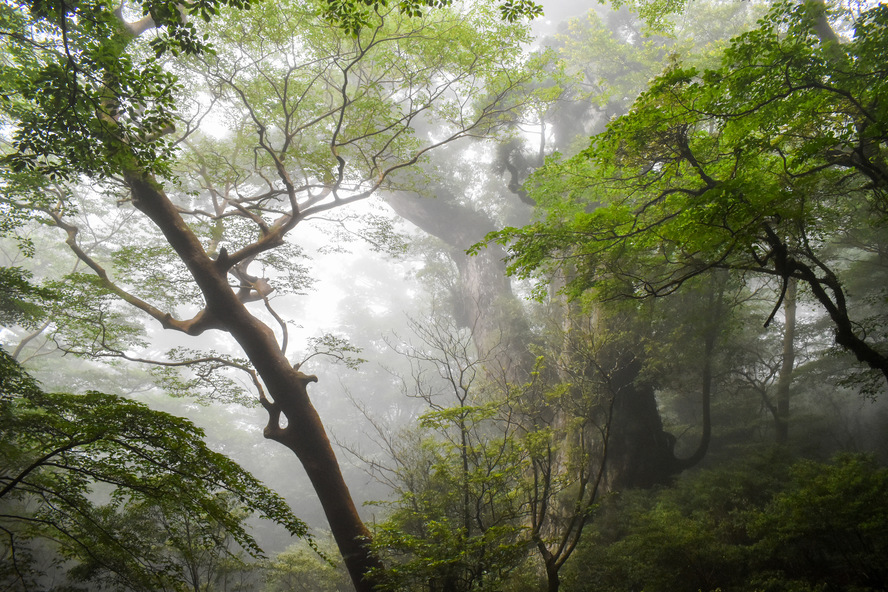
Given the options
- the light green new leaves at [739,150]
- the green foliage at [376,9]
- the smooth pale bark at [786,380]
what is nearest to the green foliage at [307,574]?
the light green new leaves at [739,150]

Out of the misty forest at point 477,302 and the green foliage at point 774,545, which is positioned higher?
the misty forest at point 477,302

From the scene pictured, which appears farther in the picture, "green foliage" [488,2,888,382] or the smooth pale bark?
the smooth pale bark

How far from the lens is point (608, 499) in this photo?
781cm

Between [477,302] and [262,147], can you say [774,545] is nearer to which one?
[477,302]

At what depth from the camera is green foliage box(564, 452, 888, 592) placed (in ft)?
11.9

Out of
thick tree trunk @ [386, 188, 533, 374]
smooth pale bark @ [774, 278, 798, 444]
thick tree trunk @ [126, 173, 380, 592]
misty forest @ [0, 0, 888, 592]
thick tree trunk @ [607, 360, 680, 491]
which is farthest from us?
thick tree trunk @ [386, 188, 533, 374]

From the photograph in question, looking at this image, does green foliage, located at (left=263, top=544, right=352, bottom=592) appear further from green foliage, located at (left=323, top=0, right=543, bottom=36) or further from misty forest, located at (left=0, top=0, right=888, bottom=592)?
green foliage, located at (left=323, top=0, right=543, bottom=36)

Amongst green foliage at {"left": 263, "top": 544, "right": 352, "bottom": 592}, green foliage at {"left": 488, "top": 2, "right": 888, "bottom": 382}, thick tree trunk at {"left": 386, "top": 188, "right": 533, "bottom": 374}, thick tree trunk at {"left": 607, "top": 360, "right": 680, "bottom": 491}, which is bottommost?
green foliage at {"left": 263, "top": 544, "right": 352, "bottom": 592}

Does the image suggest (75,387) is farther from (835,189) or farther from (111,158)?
(835,189)

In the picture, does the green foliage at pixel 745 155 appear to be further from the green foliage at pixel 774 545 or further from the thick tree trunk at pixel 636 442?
the thick tree trunk at pixel 636 442

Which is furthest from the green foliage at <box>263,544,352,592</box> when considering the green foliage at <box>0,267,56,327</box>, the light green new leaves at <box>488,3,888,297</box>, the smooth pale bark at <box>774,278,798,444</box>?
the smooth pale bark at <box>774,278,798,444</box>

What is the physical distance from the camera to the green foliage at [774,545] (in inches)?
143

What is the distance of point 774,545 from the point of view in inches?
158

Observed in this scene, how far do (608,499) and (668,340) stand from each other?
3.64 meters
